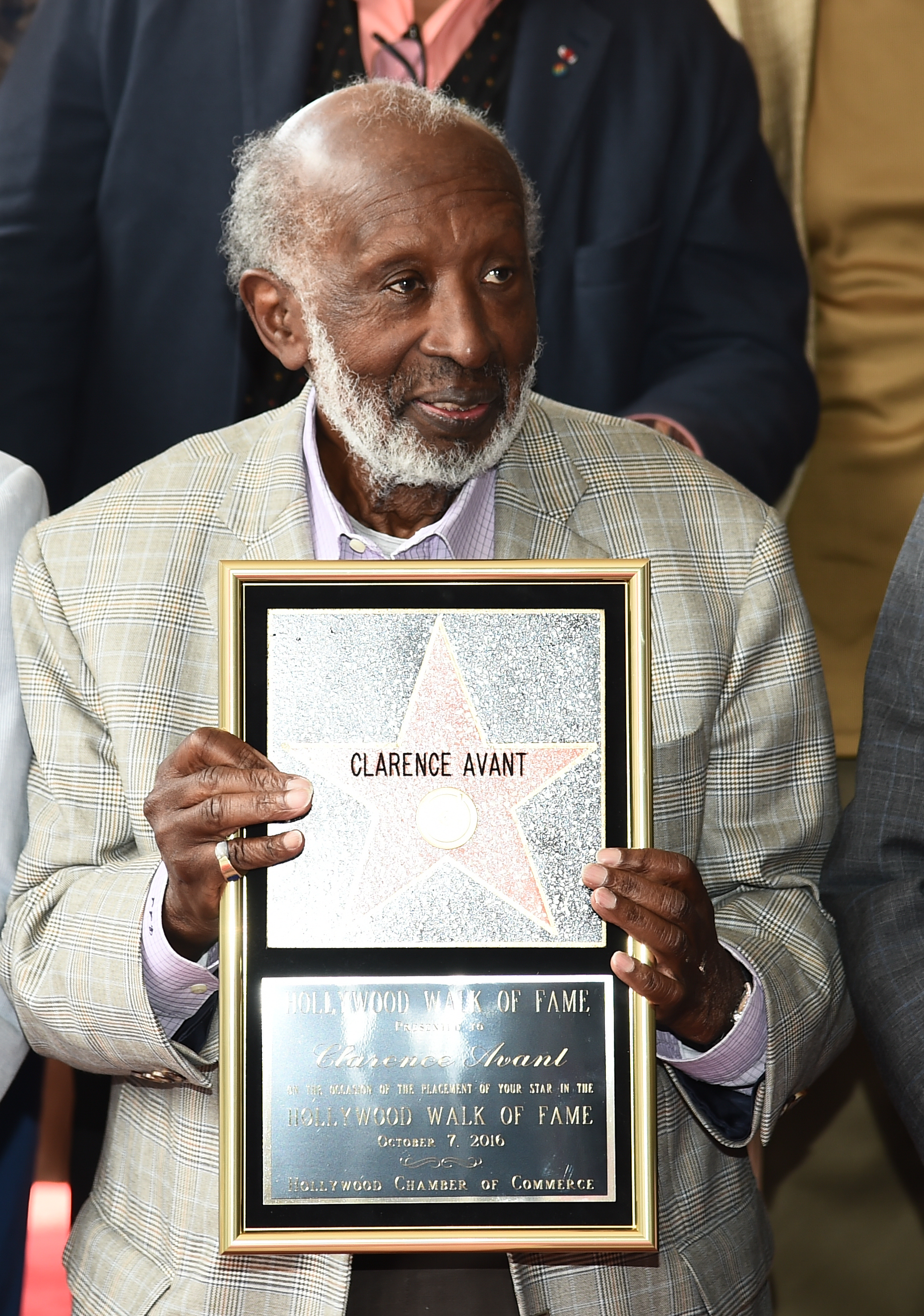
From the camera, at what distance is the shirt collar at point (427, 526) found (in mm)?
1965

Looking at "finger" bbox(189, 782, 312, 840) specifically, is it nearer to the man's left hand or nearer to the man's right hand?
the man's right hand

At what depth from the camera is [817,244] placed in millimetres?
2809

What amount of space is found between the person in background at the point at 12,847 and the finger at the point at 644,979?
87cm

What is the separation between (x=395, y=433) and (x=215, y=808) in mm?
585

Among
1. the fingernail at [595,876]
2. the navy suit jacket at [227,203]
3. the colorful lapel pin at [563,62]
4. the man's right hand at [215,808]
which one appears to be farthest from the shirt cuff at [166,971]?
the colorful lapel pin at [563,62]

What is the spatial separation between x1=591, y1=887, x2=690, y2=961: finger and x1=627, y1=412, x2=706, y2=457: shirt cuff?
121 centimetres

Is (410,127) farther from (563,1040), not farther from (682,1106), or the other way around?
(682,1106)

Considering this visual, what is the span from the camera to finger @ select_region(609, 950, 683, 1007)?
1537 millimetres

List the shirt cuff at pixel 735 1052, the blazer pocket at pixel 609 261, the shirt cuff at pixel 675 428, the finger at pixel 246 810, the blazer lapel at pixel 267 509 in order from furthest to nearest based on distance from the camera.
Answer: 1. the blazer pocket at pixel 609 261
2. the shirt cuff at pixel 675 428
3. the blazer lapel at pixel 267 509
4. the shirt cuff at pixel 735 1052
5. the finger at pixel 246 810

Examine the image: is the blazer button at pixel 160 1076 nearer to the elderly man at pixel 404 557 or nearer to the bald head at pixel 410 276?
the elderly man at pixel 404 557

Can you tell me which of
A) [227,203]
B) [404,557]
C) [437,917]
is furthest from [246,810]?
[227,203]

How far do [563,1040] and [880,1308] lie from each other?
176cm

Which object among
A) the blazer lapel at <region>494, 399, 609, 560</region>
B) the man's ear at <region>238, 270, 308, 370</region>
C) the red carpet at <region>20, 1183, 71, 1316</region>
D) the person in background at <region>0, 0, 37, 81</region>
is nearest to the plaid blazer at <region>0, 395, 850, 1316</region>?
the blazer lapel at <region>494, 399, 609, 560</region>

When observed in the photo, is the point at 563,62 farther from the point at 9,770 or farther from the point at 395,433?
the point at 9,770
